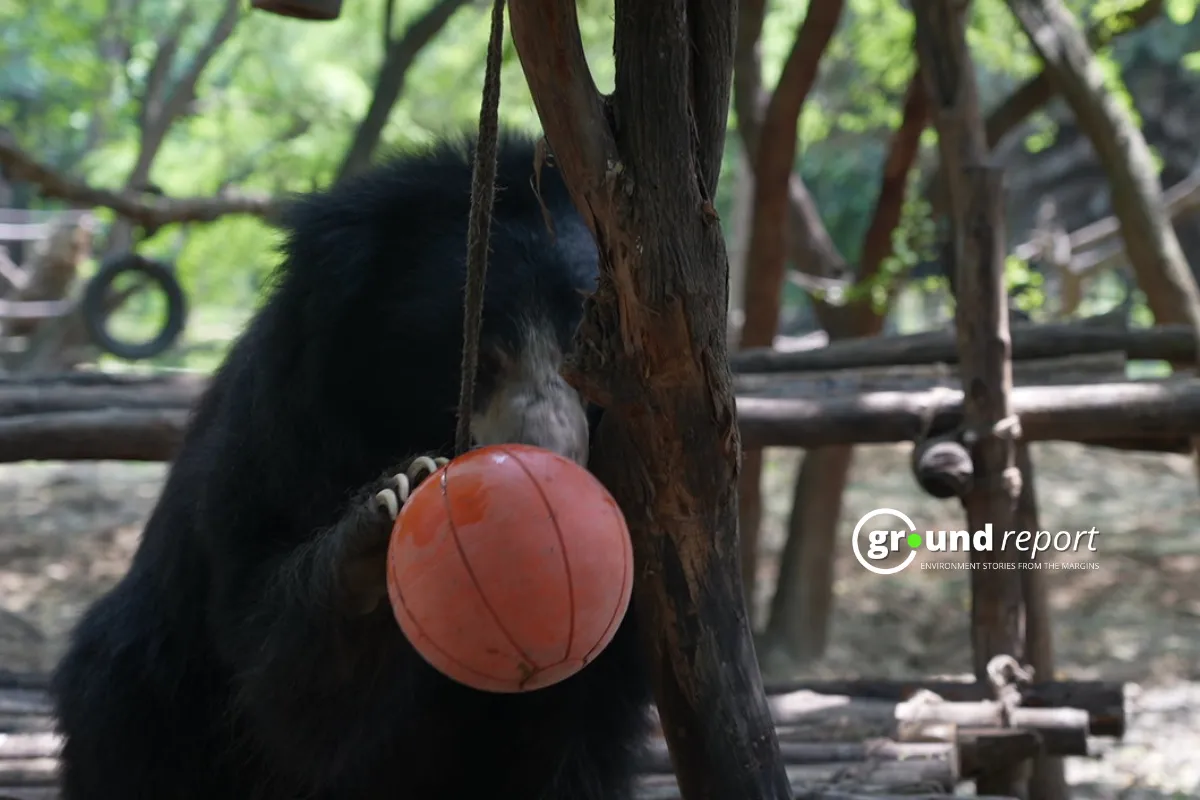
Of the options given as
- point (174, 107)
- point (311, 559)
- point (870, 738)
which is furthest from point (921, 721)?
point (174, 107)

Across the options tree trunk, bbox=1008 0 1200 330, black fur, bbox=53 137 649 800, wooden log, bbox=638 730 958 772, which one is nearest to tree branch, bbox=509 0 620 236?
black fur, bbox=53 137 649 800

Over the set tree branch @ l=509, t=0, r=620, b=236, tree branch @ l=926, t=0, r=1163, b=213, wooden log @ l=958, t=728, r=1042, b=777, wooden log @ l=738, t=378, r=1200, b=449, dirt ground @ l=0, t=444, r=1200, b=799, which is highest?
tree branch @ l=926, t=0, r=1163, b=213

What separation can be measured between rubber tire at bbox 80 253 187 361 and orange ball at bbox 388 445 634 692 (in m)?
7.12

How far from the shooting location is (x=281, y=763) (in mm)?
2254

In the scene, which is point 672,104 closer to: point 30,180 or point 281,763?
point 281,763

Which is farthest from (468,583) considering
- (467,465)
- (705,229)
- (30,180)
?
(30,180)

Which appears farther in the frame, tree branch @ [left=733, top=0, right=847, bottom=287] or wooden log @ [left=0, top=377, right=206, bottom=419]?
tree branch @ [left=733, top=0, right=847, bottom=287]

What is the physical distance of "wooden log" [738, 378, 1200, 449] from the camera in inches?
141

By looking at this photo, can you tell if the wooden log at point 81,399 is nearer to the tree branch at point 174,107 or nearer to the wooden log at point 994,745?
the wooden log at point 994,745

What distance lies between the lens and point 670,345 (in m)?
1.61

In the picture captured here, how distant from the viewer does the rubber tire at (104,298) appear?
800 centimetres

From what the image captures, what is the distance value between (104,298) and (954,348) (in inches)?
242

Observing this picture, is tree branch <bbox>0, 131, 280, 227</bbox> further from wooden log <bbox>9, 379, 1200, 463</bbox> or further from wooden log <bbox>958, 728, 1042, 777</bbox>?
wooden log <bbox>958, 728, 1042, 777</bbox>

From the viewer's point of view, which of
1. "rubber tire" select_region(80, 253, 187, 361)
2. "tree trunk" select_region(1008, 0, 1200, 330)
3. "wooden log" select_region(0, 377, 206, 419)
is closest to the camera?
"wooden log" select_region(0, 377, 206, 419)
